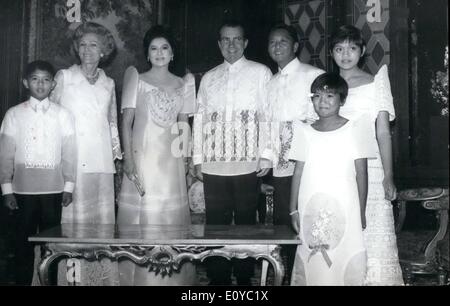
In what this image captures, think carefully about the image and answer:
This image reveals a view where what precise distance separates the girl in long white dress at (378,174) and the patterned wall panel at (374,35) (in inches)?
84.0

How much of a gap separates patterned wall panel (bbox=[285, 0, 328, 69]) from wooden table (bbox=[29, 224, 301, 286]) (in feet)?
9.27

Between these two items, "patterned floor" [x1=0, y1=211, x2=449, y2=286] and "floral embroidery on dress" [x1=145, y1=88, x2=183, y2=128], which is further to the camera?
"patterned floor" [x1=0, y1=211, x2=449, y2=286]

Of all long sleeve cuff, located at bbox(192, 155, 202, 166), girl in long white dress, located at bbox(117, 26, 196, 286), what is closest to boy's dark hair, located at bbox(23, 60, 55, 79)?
girl in long white dress, located at bbox(117, 26, 196, 286)

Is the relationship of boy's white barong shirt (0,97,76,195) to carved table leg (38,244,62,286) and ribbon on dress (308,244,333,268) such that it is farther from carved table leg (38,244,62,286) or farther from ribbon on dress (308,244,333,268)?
ribbon on dress (308,244,333,268)

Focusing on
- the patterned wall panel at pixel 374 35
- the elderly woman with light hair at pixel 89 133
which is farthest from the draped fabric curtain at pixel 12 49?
the patterned wall panel at pixel 374 35

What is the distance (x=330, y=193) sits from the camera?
2459 millimetres

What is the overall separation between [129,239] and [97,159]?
0.79 metres

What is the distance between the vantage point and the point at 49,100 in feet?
9.61

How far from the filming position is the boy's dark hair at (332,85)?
2.50 m

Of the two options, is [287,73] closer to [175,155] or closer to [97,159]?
[175,155]

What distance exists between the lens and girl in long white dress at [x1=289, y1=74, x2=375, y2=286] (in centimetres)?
243

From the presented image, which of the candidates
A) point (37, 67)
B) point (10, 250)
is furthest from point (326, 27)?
point (10, 250)
